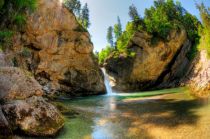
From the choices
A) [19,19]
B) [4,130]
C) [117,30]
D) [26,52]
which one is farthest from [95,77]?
[117,30]

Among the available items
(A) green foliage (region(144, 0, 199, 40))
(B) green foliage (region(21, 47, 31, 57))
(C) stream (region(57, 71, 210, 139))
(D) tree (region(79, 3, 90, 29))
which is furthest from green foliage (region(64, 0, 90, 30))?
(C) stream (region(57, 71, 210, 139))

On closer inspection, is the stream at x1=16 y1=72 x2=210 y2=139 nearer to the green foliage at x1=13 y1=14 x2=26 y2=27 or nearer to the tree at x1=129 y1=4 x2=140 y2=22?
the green foliage at x1=13 y1=14 x2=26 y2=27

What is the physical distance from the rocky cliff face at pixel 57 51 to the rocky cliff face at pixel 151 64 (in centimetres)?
1433

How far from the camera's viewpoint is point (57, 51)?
5319 cm

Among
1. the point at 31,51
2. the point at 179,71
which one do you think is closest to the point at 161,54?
the point at 179,71

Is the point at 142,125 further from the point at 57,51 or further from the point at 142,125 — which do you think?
the point at 57,51

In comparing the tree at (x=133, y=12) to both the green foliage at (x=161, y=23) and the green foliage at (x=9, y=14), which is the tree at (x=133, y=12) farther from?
the green foliage at (x=9, y=14)

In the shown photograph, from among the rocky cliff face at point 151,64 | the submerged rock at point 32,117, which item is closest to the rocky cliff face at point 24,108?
the submerged rock at point 32,117

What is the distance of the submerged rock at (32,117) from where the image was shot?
1614 centimetres

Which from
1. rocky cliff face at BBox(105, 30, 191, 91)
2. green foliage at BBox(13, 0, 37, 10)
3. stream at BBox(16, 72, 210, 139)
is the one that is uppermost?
green foliage at BBox(13, 0, 37, 10)

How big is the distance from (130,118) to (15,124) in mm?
9815

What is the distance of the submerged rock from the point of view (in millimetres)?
16141

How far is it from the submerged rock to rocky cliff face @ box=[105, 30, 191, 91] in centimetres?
5370

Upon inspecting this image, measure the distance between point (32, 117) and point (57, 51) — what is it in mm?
37501
